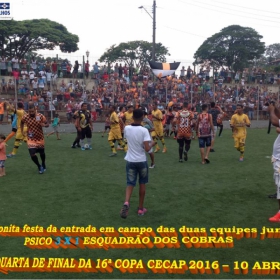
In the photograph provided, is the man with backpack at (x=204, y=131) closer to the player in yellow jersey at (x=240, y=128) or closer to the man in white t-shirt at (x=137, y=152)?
the player in yellow jersey at (x=240, y=128)

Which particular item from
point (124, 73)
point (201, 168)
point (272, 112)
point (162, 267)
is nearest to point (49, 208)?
point (162, 267)

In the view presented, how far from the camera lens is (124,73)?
89.7 ft

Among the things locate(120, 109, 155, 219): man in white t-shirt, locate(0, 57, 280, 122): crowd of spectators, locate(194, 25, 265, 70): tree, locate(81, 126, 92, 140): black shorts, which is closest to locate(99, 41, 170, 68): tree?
locate(194, 25, 265, 70): tree

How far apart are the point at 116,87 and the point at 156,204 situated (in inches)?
723

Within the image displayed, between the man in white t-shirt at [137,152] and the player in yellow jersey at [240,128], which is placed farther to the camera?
the player in yellow jersey at [240,128]

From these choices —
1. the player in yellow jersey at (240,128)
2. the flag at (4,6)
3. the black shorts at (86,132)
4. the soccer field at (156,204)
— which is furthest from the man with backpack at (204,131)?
the flag at (4,6)

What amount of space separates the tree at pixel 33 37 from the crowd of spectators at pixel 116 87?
63.1 feet

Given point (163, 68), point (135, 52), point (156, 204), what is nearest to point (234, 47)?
point (135, 52)

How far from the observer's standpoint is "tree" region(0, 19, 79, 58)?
139 feet

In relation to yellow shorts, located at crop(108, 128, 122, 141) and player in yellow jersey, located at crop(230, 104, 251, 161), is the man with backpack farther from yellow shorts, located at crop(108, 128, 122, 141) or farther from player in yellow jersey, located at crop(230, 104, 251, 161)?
yellow shorts, located at crop(108, 128, 122, 141)

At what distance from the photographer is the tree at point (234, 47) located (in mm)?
56219

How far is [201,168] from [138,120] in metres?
4.58

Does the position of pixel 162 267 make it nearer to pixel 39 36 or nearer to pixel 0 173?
pixel 0 173

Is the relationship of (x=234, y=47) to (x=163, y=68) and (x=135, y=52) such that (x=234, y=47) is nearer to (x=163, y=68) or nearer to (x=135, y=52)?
(x=135, y=52)
